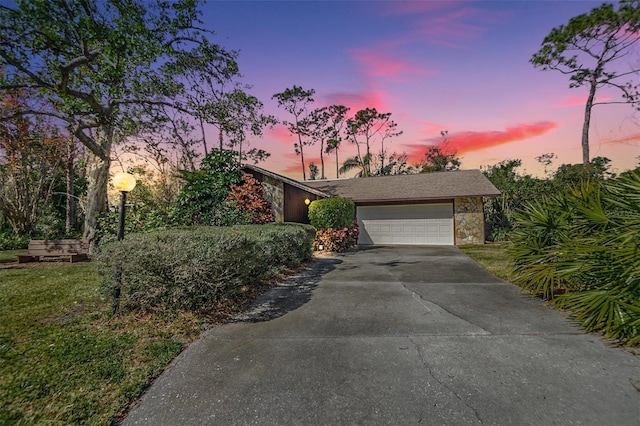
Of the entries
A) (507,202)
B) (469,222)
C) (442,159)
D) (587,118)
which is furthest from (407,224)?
(442,159)

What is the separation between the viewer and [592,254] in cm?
432

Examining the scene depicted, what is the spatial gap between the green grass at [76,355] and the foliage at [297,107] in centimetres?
2817

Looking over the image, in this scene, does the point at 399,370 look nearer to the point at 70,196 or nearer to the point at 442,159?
the point at 70,196

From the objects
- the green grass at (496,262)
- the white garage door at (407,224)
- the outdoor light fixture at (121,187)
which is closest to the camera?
the outdoor light fixture at (121,187)

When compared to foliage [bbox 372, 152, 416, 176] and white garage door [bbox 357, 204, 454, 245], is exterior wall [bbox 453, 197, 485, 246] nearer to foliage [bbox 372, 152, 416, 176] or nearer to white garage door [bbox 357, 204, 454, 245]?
white garage door [bbox 357, 204, 454, 245]

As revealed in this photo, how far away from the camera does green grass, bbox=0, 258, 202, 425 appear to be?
103 inches

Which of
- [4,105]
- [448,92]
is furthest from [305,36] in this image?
[4,105]

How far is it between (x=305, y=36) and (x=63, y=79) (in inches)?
273

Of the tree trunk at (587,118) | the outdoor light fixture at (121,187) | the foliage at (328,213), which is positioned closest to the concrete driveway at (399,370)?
the outdoor light fixture at (121,187)

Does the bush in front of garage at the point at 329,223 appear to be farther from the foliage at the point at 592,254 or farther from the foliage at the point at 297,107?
the foliage at the point at 297,107

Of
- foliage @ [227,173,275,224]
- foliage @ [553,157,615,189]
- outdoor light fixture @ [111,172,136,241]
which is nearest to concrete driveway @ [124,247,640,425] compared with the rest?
outdoor light fixture @ [111,172,136,241]

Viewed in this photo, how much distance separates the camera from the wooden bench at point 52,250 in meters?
10.5

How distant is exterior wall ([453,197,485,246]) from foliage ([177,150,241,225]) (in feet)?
39.4

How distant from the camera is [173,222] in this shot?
11875 mm
